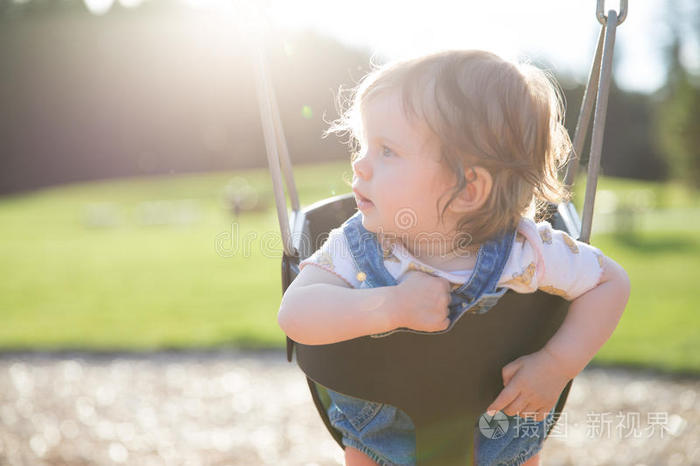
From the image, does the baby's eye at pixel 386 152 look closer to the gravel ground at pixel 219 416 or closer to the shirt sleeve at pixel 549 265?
the shirt sleeve at pixel 549 265

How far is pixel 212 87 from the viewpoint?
1841 centimetres

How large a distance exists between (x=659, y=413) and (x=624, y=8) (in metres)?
2.15

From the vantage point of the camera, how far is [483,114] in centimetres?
92

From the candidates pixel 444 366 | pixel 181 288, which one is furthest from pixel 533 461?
pixel 181 288

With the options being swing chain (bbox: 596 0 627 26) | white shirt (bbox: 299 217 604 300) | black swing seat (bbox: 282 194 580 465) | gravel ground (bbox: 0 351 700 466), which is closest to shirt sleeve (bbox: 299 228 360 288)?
white shirt (bbox: 299 217 604 300)

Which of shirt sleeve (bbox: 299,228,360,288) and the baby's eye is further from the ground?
the baby's eye

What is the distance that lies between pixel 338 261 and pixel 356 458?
35 cm

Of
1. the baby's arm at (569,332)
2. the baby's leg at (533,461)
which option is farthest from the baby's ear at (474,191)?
the baby's leg at (533,461)

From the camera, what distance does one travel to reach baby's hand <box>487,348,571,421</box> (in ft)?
3.14

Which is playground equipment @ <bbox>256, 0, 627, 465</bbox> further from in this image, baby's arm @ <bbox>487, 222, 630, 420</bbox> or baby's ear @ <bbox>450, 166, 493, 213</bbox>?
baby's ear @ <bbox>450, 166, 493, 213</bbox>

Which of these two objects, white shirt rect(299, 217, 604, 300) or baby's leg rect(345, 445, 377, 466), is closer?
white shirt rect(299, 217, 604, 300)

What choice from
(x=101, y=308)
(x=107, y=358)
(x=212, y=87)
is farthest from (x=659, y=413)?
(x=212, y=87)

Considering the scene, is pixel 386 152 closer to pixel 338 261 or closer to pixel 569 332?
pixel 338 261

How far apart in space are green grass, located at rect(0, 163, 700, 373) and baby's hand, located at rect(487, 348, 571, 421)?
49cm
